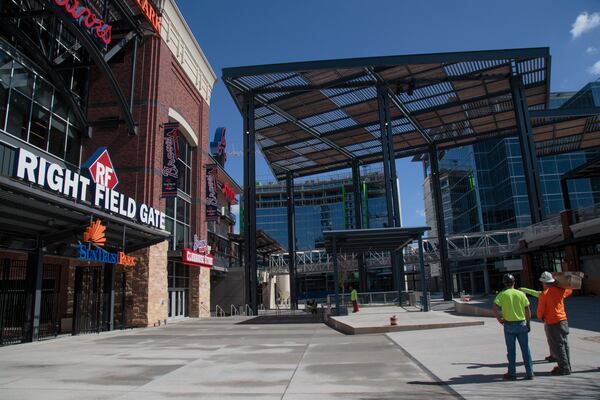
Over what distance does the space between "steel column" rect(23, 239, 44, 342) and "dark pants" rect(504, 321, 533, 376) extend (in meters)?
16.3

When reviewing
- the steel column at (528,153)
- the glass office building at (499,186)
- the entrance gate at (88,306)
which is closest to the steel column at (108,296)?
the entrance gate at (88,306)

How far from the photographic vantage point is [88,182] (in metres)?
18.0

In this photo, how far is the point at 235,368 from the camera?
9.79 metres

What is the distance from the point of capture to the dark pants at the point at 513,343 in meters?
7.40

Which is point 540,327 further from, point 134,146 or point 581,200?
point 581,200

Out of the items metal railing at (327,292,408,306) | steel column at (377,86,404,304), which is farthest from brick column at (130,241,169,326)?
steel column at (377,86,404,304)

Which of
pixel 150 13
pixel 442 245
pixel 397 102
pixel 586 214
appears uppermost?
pixel 150 13

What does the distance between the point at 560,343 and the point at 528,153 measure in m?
30.5

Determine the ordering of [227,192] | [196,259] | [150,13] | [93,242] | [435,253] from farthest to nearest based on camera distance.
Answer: [435,253] → [227,192] → [196,259] → [150,13] → [93,242]

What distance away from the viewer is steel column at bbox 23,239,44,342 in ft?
54.9

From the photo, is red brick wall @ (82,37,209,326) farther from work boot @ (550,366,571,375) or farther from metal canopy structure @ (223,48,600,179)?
work boot @ (550,366,571,375)

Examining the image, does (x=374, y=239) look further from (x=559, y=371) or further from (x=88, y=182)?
(x=559, y=371)

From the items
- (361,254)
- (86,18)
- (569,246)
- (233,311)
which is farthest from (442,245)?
(86,18)

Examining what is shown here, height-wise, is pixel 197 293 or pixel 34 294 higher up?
pixel 34 294
